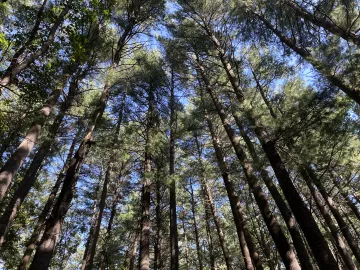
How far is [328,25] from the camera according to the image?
690 centimetres

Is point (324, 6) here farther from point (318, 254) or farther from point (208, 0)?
point (318, 254)

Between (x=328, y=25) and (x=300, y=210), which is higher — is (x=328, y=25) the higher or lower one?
the higher one

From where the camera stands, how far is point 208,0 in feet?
32.4

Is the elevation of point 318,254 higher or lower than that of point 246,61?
lower

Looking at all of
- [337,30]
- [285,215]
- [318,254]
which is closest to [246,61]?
[337,30]

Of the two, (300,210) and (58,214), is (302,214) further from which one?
(58,214)

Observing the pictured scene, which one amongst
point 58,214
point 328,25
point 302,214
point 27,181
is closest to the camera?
point 302,214

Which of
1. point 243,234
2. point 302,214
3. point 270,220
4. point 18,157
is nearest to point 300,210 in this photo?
point 302,214

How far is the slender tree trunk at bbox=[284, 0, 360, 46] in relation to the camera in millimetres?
6240

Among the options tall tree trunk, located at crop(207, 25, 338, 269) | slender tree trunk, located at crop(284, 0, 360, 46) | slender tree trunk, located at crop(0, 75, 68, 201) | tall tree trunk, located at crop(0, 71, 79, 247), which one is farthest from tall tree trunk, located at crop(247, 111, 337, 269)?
tall tree trunk, located at crop(0, 71, 79, 247)

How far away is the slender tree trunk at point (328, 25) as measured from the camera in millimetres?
6240

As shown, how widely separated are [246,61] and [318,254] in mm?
7764

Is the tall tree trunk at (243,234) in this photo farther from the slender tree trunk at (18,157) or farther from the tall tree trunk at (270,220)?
the slender tree trunk at (18,157)

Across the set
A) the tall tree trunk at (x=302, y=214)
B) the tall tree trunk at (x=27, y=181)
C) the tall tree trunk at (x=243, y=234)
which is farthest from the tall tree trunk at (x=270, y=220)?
the tall tree trunk at (x=27, y=181)
